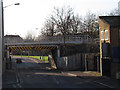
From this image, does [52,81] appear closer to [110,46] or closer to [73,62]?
[110,46]

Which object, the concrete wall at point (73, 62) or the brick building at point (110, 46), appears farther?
the concrete wall at point (73, 62)

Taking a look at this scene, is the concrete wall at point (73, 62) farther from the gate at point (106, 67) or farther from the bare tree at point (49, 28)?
the bare tree at point (49, 28)

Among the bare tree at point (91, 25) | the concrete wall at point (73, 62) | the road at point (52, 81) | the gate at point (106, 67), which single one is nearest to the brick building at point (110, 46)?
the gate at point (106, 67)

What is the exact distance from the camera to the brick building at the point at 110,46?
2227 centimetres

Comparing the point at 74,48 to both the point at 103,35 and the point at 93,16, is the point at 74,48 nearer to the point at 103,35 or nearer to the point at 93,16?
the point at 103,35

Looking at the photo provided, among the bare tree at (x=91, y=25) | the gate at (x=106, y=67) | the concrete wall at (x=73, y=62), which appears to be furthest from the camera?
the bare tree at (x=91, y=25)

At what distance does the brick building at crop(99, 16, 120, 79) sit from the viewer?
22.3 m

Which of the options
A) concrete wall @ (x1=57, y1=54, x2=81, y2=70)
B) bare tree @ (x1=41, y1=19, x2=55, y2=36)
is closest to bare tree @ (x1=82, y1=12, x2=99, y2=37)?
bare tree @ (x1=41, y1=19, x2=55, y2=36)

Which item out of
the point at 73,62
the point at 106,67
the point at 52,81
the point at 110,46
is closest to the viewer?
the point at 52,81

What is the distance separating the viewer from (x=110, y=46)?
23.5 meters

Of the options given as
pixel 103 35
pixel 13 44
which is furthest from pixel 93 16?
pixel 103 35

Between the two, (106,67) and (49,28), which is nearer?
(106,67)

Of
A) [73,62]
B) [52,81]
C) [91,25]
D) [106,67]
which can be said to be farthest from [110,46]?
[91,25]

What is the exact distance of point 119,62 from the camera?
846 inches
